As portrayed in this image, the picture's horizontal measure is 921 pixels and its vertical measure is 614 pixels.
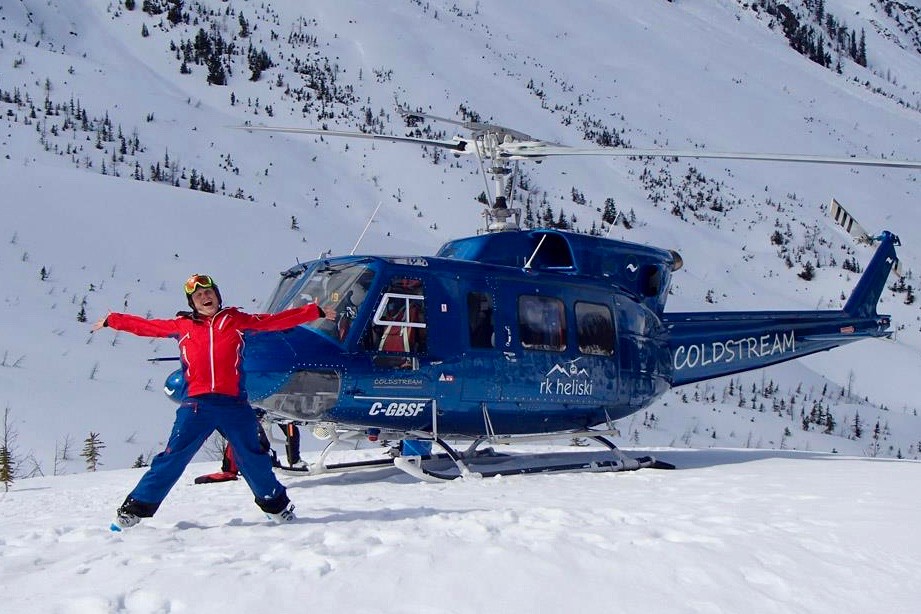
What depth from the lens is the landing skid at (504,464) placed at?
6.79m

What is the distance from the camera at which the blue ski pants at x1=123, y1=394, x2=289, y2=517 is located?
443 cm

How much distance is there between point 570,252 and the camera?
27.5 feet

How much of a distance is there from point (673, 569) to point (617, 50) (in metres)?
49.2

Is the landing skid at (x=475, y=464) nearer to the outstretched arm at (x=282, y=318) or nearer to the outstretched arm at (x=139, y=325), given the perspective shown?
the outstretched arm at (x=282, y=318)

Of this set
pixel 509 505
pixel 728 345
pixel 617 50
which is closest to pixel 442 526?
pixel 509 505

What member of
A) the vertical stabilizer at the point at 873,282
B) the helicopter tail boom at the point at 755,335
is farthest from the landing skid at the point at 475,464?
the vertical stabilizer at the point at 873,282

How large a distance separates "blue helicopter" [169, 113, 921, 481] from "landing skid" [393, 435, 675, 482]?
0.7 inches

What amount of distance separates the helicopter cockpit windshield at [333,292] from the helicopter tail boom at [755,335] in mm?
3879

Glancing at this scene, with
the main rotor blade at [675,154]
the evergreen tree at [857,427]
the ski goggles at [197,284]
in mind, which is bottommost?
the evergreen tree at [857,427]

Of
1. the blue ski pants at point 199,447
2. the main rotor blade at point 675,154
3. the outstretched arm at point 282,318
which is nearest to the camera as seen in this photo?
the blue ski pants at point 199,447

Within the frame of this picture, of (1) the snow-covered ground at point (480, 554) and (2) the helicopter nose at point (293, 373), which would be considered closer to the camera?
(1) the snow-covered ground at point (480, 554)

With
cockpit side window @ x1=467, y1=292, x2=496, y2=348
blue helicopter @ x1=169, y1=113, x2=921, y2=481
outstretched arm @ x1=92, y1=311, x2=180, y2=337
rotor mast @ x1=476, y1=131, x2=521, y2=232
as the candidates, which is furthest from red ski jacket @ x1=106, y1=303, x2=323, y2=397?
rotor mast @ x1=476, y1=131, x2=521, y2=232

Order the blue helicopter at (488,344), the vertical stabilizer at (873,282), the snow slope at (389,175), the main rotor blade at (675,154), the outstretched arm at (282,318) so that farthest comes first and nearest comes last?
the snow slope at (389,175) < the vertical stabilizer at (873,282) < the blue helicopter at (488,344) < the main rotor blade at (675,154) < the outstretched arm at (282,318)

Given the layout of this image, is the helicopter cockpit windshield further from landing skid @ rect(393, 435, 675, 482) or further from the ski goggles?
the ski goggles
